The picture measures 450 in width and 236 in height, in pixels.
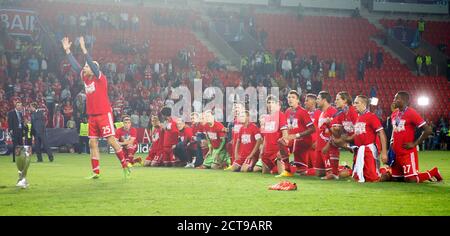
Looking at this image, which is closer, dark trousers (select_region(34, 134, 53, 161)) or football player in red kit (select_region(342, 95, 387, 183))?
football player in red kit (select_region(342, 95, 387, 183))

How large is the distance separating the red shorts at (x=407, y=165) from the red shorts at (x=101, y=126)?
5.75 metres

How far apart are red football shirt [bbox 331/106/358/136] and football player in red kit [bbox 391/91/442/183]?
106 cm

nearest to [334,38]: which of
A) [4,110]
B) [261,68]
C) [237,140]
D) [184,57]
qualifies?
[261,68]

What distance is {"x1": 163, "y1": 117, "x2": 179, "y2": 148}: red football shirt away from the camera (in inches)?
829

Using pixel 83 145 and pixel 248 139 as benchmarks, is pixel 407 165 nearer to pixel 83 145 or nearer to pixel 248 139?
pixel 248 139

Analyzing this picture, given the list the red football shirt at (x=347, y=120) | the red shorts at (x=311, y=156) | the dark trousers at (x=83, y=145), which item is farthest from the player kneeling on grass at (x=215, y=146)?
the dark trousers at (x=83, y=145)

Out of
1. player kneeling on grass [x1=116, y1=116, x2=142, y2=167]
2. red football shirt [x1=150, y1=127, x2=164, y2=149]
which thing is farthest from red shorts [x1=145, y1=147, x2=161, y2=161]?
player kneeling on grass [x1=116, y1=116, x2=142, y2=167]

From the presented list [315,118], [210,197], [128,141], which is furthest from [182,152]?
[210,197]

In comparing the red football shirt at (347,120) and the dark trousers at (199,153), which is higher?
the red football shirt at (347,120)

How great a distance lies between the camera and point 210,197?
11320 mm

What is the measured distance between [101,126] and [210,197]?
4.38 meters

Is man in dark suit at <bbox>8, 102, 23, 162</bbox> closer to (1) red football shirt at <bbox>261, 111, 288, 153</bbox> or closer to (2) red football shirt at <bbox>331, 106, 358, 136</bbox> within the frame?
(1) red football shirt at <bbox>261, 111, 288, 153</bbox>

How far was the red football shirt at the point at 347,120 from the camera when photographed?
15.6 meters

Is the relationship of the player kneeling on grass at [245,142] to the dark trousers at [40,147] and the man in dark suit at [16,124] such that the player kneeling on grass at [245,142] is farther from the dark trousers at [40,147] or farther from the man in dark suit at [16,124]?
the dark trousers at [40,147]
